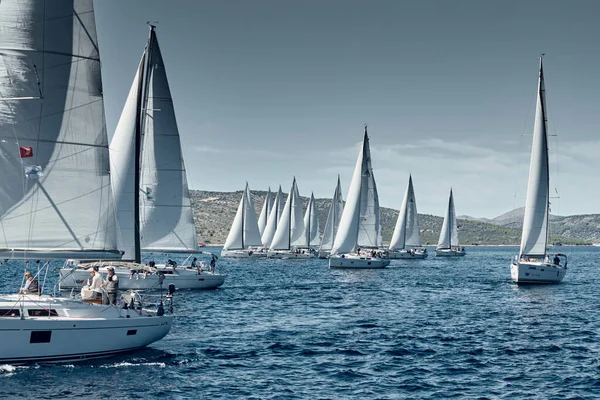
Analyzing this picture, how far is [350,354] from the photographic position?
28672 millimetres

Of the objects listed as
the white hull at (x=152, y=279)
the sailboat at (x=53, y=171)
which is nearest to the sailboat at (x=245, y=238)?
the white hull at (x=152, y=279)

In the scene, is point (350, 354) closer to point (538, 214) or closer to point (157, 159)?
point (157, 159)

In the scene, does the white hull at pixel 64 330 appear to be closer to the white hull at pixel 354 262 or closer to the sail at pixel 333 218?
the white hull at pixel 354 262

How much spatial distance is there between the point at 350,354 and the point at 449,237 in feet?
415

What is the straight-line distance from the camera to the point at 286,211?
12056 centimetres

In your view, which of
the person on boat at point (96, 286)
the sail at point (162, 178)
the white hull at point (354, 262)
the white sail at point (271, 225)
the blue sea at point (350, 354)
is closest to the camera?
the blue sea at point (350, 354)

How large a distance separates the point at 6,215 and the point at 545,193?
52.3 m

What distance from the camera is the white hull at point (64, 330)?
2280cm

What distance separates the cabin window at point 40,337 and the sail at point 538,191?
160ft

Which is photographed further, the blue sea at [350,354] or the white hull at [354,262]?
the white hull at [354,262]

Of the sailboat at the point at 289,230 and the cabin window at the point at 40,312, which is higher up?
the sailboat at the point at 289,230

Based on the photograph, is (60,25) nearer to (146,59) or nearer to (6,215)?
(6,215)

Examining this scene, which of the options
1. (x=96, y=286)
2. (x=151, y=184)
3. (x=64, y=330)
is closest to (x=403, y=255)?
(x=151, y=184)

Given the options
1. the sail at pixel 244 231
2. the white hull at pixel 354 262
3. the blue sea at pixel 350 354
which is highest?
the sail at pixel 244 231
